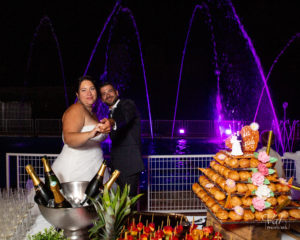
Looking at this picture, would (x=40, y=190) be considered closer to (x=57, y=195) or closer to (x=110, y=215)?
(x=57, y=195)

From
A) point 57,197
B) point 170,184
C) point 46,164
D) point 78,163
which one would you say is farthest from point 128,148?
point 57,197

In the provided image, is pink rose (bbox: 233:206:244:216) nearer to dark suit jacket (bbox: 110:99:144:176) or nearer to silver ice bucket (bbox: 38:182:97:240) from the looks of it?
silver ice bucket (bbox: 38:182:97:240)

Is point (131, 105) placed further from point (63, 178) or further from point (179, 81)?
point (179, 81)

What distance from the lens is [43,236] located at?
1899mm

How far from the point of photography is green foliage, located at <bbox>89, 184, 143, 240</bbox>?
5.83ft

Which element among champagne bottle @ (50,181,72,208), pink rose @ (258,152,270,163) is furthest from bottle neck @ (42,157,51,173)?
pink rose @ (258,152,270,163)

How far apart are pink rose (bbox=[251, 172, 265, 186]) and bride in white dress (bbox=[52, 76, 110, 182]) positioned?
5.54 feet

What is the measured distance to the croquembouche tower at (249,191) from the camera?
92.2 inches

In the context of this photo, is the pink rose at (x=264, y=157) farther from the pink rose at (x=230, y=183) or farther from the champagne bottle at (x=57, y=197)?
the champagne bottle at (x=57, y=197)

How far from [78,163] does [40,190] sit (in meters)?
1.12

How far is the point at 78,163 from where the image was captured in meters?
3.25

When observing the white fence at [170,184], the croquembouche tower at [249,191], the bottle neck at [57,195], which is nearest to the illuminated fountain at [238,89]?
the white fence at [170,184]

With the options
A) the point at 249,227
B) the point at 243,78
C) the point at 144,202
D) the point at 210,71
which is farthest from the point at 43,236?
the point at 210,71

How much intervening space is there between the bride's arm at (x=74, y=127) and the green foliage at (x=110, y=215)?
0.98 m
